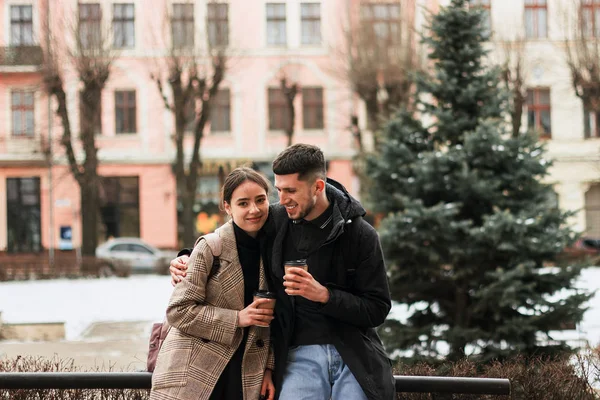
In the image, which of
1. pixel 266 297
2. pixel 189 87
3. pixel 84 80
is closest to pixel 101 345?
pixel 266 297

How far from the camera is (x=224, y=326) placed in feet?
13.2

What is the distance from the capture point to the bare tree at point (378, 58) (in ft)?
95.4

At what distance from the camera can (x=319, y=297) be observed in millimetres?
3805

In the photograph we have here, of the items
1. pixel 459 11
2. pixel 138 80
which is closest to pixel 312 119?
pixel 138 80

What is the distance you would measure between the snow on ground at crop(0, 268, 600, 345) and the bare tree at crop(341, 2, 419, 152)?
9032mm

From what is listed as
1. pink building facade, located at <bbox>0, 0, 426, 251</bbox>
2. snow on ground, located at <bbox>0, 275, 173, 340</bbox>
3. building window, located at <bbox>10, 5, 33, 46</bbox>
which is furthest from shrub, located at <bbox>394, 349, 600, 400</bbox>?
building window, located at <bbox>10, 5, 33, 46</bbox>

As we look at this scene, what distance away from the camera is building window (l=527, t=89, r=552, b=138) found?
37.3 metres

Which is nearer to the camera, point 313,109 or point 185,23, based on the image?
point 185,23

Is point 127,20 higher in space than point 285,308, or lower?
higher

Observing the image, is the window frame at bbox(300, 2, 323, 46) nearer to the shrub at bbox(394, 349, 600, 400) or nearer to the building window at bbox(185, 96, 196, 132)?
the building window at bbox(185, 96, 196, 132)

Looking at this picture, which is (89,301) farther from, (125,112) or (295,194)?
(295,194)

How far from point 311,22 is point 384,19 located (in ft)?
22.9

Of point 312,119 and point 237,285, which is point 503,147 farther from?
point 312,119

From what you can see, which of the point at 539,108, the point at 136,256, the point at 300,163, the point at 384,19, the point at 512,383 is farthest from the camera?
the point at 539,108
